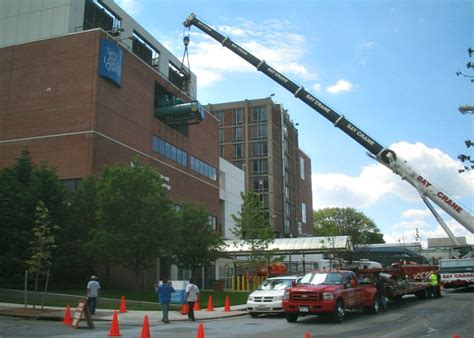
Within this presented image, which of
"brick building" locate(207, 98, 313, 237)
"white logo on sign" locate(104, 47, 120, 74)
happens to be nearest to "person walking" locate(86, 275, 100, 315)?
"white logo on sign" locate(104, 47, 120, 74)

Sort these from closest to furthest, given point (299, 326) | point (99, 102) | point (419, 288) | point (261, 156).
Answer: point (299, 326) → point (419, 288) → point (99, 102) → point (261, 156)

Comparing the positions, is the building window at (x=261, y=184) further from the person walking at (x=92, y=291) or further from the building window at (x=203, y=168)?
the person walking at (x=92, y=291)

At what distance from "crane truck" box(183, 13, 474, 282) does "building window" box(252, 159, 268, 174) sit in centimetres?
5411

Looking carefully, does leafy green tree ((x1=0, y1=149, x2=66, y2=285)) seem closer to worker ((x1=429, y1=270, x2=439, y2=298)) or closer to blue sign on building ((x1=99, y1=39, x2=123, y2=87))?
blue sign on building ((x1=99, y1=39, x2=123, y2=87))

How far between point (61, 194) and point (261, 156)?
61750mm

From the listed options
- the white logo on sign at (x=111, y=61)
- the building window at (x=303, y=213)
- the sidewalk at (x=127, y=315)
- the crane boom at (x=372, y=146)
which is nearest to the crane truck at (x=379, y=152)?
the crane boom at (x=372, y=146)

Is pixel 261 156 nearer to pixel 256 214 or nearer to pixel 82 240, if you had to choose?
pixel 256 214

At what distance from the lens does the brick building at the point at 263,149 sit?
9169cm

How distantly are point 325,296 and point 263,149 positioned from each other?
75726mm

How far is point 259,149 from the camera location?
92.9 meters

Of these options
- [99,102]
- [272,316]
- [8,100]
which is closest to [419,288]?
[272,316]

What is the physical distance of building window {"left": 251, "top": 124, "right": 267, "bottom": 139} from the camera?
304 feet

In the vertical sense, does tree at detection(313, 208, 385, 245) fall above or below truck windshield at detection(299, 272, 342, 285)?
above

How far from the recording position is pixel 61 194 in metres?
32.8
